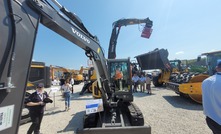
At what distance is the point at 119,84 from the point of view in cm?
698

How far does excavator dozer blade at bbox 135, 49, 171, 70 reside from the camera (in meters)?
15.8

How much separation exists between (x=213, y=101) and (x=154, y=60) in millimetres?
14375

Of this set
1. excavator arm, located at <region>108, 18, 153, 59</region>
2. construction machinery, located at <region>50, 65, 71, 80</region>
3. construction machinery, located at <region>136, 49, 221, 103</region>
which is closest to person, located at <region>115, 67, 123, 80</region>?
construction machinery, located at <region>136, 49, 221, 103</region>

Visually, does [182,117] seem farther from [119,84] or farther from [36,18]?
[36,18]

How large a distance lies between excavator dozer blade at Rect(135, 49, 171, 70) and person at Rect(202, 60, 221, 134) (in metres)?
13.3

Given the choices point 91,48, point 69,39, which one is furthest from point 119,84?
point 69,39

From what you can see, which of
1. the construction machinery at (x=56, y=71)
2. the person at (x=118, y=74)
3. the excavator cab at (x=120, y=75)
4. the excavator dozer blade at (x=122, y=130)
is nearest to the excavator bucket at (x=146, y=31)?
the excavator cab at (x=120, y=75)

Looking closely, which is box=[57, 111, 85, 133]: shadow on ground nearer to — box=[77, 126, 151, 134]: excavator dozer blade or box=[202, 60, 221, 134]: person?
box=[77, 126, 151, 134]: excavator dozer blade

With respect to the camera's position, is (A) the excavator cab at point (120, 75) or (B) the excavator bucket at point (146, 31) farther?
(B) the excavator bucket at point (146, 31)

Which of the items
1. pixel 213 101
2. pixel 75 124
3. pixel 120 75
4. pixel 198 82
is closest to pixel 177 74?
pixel 198 82

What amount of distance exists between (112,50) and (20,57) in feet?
35.0

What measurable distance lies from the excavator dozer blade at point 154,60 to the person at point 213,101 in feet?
43.5

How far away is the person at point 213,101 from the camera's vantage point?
259 cm

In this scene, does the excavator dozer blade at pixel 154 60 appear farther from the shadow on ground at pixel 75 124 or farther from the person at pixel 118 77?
the shadow on ground at pixel 75 124
